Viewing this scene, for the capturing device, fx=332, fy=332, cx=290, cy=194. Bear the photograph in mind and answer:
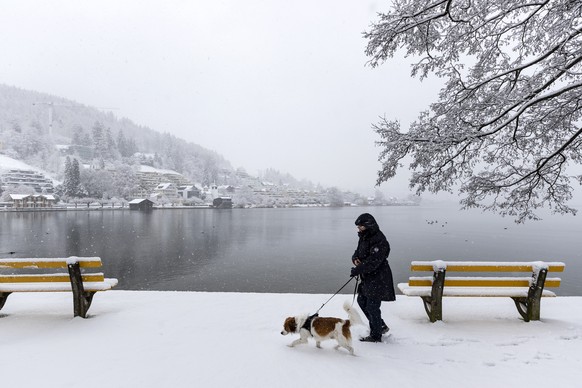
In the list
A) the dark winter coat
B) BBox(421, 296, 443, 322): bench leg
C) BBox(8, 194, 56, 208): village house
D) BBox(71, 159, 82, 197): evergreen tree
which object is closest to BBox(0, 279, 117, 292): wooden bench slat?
the dark winter coat

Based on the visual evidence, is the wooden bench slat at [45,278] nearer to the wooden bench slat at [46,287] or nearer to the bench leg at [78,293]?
the wooden bench slat at [46,287]

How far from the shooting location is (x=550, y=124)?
19.4 feet

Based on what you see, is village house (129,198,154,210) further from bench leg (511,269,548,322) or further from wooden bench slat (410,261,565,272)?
bench leg (511,269,548,322)

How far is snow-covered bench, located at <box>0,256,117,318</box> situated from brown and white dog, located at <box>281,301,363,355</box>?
11.0ft

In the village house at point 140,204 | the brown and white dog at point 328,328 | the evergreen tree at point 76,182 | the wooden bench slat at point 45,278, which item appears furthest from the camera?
the village house at point 140,204

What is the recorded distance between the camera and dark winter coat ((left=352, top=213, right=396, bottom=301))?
471cm

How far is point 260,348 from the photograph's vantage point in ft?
14.5

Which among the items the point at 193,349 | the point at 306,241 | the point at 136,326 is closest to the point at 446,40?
the point at 193,349

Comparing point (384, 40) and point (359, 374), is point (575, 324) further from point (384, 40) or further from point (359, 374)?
point (384, 40)

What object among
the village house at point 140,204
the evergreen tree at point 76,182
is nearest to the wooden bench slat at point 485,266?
the village house at point 140,204

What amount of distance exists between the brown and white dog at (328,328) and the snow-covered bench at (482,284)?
4.93 ft

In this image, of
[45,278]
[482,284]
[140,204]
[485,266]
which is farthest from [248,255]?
[140,204]

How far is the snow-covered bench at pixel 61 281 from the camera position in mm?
5555

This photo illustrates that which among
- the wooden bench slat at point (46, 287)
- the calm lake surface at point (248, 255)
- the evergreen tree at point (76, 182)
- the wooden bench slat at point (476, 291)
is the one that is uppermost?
the evergreen tree at point (76, 182)
